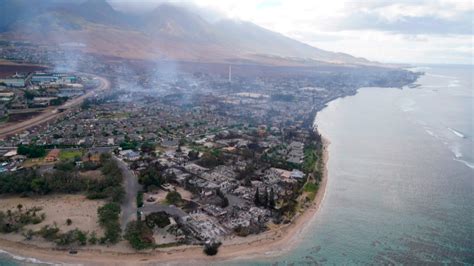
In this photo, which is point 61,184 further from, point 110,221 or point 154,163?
point 154,163

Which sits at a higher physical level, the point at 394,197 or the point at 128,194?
the point at 394,197

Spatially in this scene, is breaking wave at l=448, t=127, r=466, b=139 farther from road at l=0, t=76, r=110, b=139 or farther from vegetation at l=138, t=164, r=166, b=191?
road at l=0, t=76, r=110, b=139

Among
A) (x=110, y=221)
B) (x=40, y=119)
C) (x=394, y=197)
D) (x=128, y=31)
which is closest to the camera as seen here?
(x=110, y=221)

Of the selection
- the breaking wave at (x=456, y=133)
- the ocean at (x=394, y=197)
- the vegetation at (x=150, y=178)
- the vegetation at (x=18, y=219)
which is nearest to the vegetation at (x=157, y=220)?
the vegetation at (x=150, y=178)

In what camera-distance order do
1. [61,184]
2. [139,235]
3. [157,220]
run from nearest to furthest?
[139,235] < [157,220] < [61,184]

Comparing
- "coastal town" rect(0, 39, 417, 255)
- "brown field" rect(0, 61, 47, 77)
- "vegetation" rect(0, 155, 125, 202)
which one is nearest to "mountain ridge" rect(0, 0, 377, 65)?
"brown field" rect(0, 61, 47, 77)

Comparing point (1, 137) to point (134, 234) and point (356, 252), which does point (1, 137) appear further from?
point (356, 252)

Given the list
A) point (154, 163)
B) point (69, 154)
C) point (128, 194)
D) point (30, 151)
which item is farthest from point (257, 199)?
point (30, 151)

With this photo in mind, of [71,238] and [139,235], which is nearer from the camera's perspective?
[139,235]
